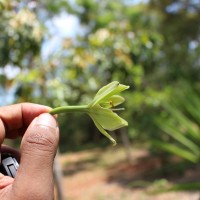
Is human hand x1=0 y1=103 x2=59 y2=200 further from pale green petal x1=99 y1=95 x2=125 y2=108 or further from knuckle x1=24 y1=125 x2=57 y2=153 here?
pale green petal x1=99 y1=95 x2=125 y2=108

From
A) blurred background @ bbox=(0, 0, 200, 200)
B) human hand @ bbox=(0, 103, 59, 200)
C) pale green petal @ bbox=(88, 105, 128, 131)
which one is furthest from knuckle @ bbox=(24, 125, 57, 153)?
blurred background @ bbox=(0, 0, 200, 200)

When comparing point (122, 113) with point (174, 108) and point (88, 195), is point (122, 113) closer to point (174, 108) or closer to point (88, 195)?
point (88, 195)

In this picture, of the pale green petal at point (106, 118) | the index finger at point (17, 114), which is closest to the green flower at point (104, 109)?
the pale green petal at point (106, 118)

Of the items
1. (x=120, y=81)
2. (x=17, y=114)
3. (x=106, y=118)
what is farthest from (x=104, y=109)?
(x=120, y=81)

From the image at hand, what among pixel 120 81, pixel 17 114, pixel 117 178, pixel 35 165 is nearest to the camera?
pixel 35 165

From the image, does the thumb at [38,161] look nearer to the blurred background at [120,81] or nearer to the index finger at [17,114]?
the index finger at [17,114]

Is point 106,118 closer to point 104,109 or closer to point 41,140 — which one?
point 104,109
